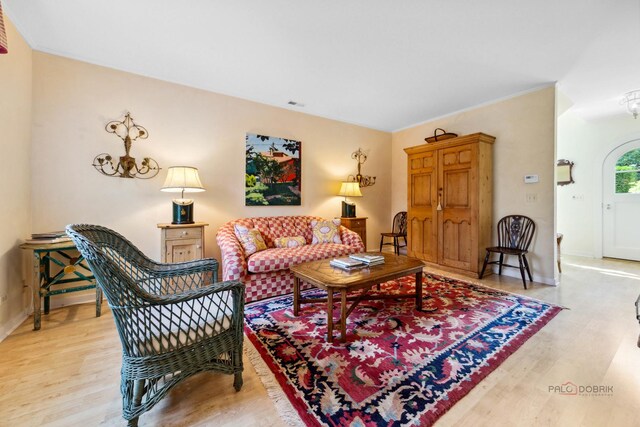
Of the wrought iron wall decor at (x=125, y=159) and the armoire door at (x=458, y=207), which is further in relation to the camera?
the armoire door at (x=458, y=207)

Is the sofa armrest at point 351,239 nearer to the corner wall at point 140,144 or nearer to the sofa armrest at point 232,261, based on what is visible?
the corner wall at point 140,144

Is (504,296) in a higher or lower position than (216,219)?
lower

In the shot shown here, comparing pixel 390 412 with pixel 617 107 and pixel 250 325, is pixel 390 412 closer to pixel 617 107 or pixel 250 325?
pixel 250 325

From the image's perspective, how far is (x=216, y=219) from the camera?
3406 millimetres

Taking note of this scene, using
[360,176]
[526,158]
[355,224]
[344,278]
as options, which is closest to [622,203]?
[526,158]

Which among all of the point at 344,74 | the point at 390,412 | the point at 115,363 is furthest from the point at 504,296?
the point at 115,363

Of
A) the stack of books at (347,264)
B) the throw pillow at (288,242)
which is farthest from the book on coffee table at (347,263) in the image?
the throw pillow at (288,242)

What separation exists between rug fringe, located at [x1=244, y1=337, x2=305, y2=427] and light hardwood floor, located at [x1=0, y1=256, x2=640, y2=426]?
3cm

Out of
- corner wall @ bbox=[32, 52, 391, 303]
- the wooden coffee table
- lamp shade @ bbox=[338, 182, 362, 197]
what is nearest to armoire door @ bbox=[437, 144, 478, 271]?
lamp shade @ bbox=[338, 182, 362, 197]

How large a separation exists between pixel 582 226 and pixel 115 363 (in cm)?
710

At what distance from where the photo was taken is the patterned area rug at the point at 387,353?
4.24 ft

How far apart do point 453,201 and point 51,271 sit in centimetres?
486

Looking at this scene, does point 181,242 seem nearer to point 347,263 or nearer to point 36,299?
point 36,299

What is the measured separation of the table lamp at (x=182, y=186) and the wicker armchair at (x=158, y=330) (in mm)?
1251
